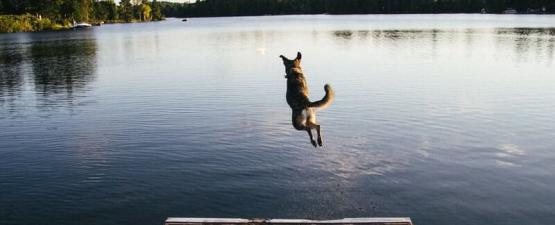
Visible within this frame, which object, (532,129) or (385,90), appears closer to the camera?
(532,129)

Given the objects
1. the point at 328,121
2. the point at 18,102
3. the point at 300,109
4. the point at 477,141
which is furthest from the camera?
the point at 18,102

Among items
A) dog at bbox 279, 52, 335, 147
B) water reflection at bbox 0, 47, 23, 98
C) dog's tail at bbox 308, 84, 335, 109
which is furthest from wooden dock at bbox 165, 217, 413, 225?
water reflection at bbox 0, 47, 23, 98

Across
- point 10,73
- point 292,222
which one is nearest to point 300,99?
point 292,222

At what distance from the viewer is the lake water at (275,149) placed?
21.0m

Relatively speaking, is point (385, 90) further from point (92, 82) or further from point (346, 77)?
point (92, 82)

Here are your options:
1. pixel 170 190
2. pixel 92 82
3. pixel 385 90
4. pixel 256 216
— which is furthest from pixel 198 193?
pixel 92 82

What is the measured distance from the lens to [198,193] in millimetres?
22391

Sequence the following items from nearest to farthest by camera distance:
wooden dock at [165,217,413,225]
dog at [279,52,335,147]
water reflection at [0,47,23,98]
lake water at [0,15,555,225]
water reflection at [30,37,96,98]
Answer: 1. dog at [279,52,335,147]
2. wooden dock at [165,217,413,225]
3. lake water at [0,15,555,225]
4. water reflection at [0,47,23,98]
5. water reflection at [30,37,96,98]

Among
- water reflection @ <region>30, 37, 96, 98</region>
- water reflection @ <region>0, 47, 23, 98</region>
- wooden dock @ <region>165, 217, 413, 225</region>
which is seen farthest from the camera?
water reflection @ <region>30, 37, 96, 98</region>

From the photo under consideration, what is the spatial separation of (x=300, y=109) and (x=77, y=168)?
1716 centimetres

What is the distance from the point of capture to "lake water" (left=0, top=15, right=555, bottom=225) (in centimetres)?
2100

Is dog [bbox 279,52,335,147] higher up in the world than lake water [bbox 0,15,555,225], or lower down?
higher up

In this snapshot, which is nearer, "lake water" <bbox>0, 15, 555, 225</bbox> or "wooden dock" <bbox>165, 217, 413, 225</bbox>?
"wooden dock" <bbox>165, 217, 413, 225</bbox>

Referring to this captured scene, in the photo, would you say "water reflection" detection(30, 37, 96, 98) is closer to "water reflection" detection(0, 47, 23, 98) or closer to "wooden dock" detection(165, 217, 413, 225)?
"water reflection" detection(0, 47, 23, 98)
